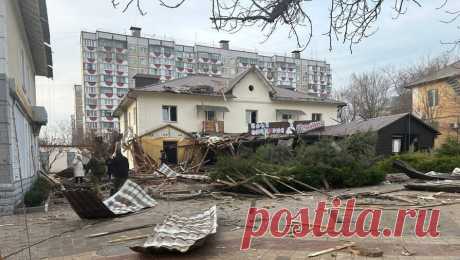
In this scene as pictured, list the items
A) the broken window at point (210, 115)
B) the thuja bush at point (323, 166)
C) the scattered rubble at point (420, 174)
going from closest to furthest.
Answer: the thuja bush at point (323, 166)
the scattered rubble at point (420, 174)
the broken window at point (210, 115)

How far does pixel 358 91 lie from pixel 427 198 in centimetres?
3960

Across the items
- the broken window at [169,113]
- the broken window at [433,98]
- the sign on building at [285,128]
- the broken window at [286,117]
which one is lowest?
the sign on building at [285,128]

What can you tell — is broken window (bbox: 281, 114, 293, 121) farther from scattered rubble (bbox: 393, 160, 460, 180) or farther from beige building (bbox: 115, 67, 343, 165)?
scattered rubble (bbox: 393, 160, 460, 180)

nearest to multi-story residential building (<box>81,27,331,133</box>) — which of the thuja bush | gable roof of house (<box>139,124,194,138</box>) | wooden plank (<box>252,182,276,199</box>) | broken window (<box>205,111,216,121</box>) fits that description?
broken window (<box>205,111,216,121</box>)

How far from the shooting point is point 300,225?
7.68 metres

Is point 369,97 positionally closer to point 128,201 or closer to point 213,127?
point 213,127

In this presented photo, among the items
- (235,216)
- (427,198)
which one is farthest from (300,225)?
(427,198)

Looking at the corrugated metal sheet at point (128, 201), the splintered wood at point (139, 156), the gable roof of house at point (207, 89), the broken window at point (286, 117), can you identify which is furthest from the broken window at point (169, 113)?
the corrugated metal sheet at point (128, 201)

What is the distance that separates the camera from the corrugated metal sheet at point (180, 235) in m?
5.53

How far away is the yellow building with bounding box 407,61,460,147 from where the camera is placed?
112 ft

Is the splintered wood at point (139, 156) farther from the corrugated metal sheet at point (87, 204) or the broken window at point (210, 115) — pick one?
the corrugated metal sheet at point (87, 204)

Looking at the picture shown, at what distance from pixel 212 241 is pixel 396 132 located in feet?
68.9

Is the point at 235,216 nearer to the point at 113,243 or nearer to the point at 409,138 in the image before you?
the point at 113,243

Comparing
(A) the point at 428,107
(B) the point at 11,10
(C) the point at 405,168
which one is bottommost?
(C) the point at 405,168
